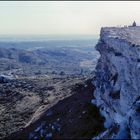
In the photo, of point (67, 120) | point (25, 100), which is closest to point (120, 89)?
point (67, 120)

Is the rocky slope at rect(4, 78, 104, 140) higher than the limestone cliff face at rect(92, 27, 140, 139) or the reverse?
the reverse

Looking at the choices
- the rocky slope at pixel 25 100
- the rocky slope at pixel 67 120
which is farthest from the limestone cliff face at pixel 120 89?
the rocky slope at pixel 25 100

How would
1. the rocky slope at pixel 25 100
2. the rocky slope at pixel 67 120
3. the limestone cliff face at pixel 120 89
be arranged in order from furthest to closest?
the rocky slope at pixel 25 100 → the rocky slope at pixel 67 120 → the limestone cliff face at pixel 120 89

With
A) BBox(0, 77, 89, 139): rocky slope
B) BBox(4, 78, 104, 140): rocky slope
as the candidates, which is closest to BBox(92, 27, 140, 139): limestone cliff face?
BBox(4, 78, 104, 140): rocky slope

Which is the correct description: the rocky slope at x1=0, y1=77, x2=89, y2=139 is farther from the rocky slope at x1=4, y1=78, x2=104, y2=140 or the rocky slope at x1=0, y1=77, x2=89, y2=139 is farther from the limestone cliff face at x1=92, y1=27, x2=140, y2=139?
the limestone cliff face at x1=92, y1=27, x2=140, y2=139

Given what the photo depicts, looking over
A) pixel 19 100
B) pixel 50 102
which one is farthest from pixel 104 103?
pixel 19 100

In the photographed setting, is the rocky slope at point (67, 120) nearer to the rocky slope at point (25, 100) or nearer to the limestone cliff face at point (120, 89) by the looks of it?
the rocky slope at point (25, 100)

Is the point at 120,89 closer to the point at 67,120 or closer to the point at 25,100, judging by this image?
the point at 67,120

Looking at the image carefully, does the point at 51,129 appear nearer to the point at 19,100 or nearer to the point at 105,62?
the point at 105,62
